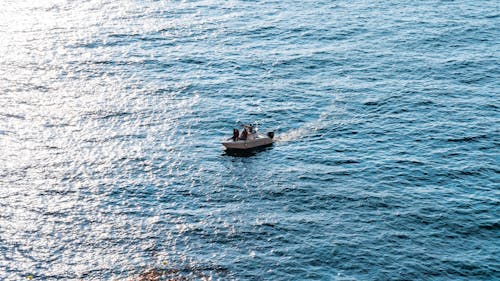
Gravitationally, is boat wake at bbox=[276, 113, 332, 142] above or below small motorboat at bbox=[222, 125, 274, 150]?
below

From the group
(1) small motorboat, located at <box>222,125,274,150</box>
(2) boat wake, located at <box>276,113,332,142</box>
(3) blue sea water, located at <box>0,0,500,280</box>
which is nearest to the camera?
(3) blue sea water, located at <box>0,0,500,280</box>

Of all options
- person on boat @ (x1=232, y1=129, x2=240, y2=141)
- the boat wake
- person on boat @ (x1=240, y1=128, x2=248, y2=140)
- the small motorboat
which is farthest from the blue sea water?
person on boat @ (x1=240, y1=128, x2=248, y2=140)

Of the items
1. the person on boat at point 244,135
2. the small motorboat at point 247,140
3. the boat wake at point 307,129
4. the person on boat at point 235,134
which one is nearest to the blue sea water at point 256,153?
the boat wake at point 307,129

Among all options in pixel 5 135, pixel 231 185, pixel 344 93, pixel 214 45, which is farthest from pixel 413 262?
pixel 214 45

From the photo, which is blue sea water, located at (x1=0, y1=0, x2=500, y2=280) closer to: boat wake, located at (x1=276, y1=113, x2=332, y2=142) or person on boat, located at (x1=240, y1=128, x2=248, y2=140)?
boat wake, located at (x1=276, y1=113, x2=332, y2=142)

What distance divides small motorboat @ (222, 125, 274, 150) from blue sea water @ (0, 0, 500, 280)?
177 centimetres

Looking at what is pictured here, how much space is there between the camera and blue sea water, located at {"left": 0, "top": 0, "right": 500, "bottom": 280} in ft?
251

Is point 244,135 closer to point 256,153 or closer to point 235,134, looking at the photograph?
point 235,134

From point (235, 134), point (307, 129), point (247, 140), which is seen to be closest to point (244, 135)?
point (247, 140)

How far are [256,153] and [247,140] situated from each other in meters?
2.17

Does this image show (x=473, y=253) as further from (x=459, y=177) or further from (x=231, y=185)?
(x=231, y=185)

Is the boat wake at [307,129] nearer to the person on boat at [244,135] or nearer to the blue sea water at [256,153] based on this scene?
the blue sea water at [256,153]

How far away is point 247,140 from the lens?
99875 mm

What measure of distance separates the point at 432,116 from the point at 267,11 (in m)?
59.4
